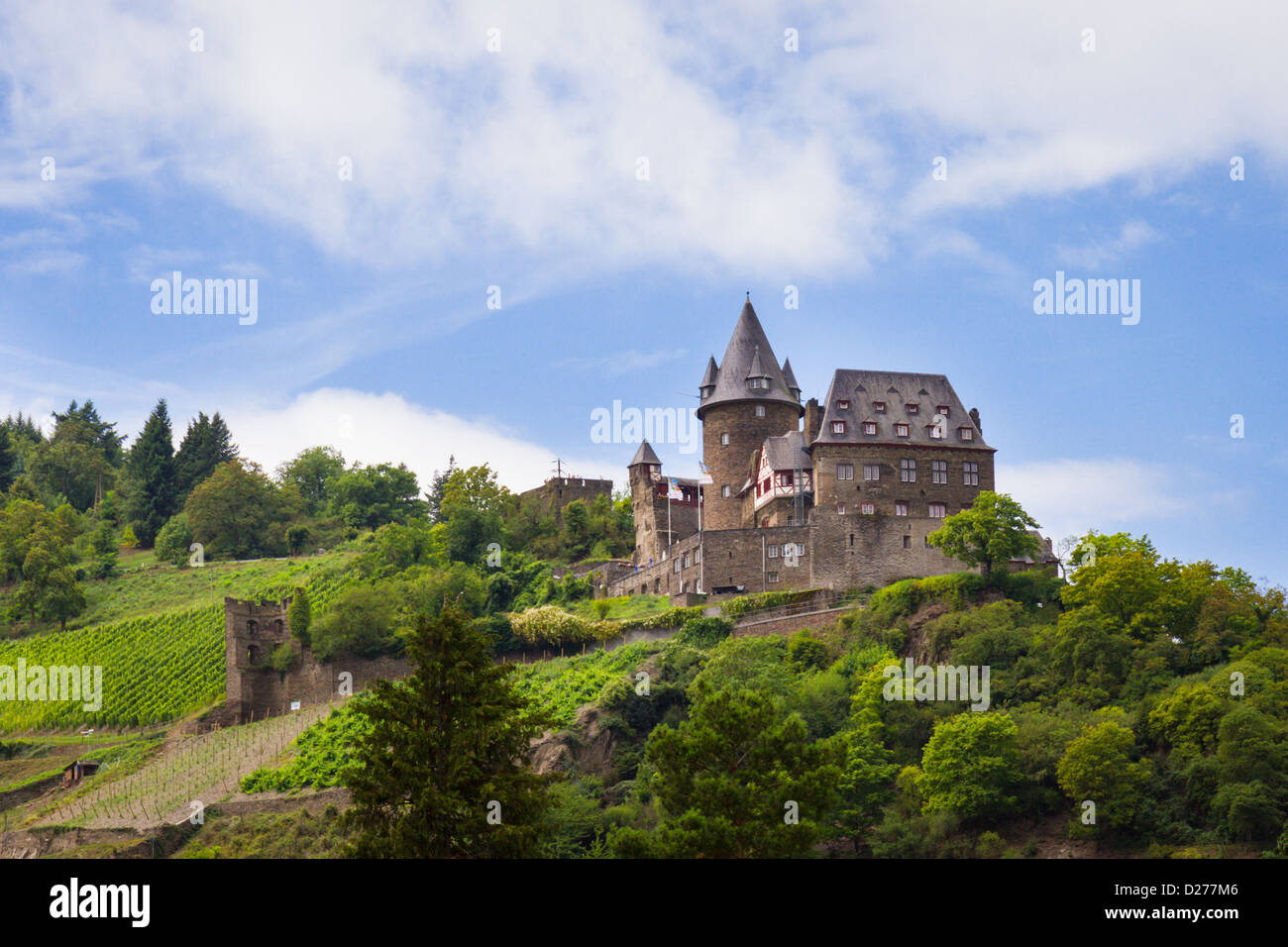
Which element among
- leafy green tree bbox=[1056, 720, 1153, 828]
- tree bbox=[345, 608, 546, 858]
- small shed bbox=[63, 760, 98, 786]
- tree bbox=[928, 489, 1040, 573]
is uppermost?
tree bbox=[928, 489, 1040, 573]

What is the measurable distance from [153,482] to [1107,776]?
275ft

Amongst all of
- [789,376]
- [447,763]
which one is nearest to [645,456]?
[789,376]

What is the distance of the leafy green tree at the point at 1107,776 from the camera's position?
1901 inches

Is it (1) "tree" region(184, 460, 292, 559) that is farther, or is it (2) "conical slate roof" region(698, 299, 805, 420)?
(1) "tree" region(184, 460, 292, 559)

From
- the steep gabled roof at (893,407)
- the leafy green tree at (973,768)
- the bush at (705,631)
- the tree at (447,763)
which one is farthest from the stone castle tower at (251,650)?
the tree at (447,763)

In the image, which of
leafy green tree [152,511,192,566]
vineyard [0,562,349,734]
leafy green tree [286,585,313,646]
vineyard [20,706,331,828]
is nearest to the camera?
vineyard [20,706,331,828]

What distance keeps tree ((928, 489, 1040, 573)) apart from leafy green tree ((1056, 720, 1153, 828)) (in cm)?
1307

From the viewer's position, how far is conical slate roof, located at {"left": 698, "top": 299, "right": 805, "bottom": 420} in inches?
3031

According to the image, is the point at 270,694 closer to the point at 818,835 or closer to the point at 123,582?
the point at 123,582

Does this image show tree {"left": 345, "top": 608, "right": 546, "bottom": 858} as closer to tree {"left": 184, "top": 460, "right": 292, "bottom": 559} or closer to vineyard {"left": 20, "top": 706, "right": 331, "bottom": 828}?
vineyard {"left": 20, "top": 706, "right": 331, "bottom": 828}

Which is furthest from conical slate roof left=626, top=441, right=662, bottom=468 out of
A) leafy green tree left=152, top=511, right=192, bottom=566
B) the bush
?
leafy green tree left=152, top=511, right=192, bottom=566

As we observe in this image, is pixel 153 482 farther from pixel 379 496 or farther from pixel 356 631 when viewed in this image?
pixel 356 631
